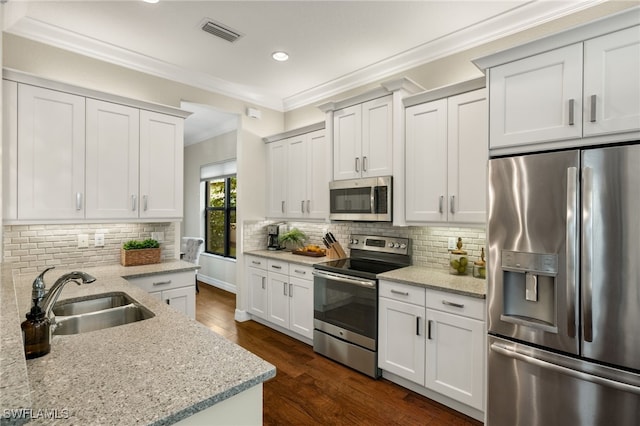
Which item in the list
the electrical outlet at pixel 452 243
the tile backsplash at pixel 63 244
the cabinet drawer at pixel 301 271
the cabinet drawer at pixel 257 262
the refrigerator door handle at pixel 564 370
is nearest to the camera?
the refrigerator door handle at pixel 564 370

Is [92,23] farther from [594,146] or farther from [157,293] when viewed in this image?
[594,146]

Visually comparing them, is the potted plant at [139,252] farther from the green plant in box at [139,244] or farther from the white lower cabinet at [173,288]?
the white lower cabinet at [173,288]

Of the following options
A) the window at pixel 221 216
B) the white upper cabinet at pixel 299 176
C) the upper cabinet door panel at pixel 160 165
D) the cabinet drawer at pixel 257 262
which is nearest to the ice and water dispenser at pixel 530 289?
the white upper cabinet at pixel 299 176

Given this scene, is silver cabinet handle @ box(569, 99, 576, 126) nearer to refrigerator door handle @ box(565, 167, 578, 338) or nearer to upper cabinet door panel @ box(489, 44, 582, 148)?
upper cabinet door panel @ box(489, 44, 582, 148)

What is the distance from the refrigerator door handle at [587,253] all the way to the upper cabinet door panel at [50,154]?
3.49 m

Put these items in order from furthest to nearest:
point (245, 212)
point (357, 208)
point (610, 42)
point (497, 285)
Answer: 1. point (245, 212)
2. point (357, 208)
3. point (497, 285)
4. point (610, 42)

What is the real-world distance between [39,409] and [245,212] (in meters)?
3.45

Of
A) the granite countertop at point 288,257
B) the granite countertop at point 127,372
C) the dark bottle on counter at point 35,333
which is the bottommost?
the granite countertop at point 127,372

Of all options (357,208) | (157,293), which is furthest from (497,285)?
(157,293)

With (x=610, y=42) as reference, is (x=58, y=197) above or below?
below

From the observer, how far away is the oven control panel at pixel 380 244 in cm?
325

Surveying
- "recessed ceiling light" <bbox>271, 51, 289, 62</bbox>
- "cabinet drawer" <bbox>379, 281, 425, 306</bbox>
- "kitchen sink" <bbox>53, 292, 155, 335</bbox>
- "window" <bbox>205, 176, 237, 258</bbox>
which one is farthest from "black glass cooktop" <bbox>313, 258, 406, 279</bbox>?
"window" <bbox>205, 176, 237, 258</bbox>

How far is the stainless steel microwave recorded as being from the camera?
3.03 m

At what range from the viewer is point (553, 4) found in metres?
2.38
